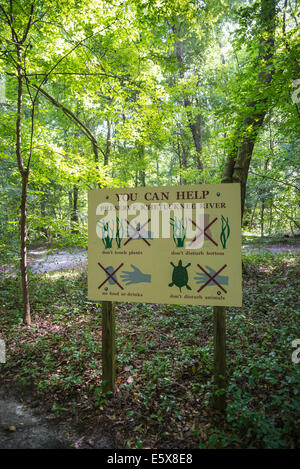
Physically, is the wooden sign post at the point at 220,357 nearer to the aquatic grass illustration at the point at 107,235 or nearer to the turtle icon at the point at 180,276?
the turtle icon at the point at 180,276

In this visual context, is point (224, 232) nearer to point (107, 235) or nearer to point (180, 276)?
point (180, 276)

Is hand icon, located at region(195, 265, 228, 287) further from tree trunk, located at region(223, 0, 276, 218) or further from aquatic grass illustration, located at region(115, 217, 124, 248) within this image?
tree trunk, located at region(223, 0, 276, 218)

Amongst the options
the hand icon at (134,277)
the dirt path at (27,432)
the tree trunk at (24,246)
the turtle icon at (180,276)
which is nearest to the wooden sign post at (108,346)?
the hand icon at (134,277)

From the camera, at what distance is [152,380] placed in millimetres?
3539

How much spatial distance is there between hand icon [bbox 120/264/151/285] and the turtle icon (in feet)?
1.05

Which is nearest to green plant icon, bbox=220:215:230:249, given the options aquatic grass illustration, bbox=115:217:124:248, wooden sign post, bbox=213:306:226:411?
wooden sign post, bbox=213:306:226:411

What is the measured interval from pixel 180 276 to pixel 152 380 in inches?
71.9

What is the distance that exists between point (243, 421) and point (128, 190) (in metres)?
3.00

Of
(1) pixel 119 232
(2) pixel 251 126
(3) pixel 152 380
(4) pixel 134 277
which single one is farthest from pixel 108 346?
(2) pixel 251 126

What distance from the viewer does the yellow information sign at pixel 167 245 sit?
9.09ft

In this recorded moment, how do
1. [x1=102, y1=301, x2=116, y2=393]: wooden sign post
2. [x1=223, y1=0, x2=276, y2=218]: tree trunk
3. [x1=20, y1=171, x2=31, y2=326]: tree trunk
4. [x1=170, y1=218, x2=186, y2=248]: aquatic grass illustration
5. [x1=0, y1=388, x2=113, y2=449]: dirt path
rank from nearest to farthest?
[x1=0, y1=388, x2=113, y2=449]: dirt path → [x1=170, y1=218, x2=186, y2=248]: aquatic grass illustration → [x1=102, y1=301, x2=116, y2=393]: wooden sign post → [x1=20, y1=171, x2=31, y2=326]: tree trunk → [x1=223, y1=0, x2=276, y2=218]: tree trunk

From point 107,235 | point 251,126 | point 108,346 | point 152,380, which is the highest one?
point 251,126

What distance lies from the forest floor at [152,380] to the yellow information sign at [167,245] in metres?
1.38

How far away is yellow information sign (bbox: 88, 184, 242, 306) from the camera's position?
2.77 metres
